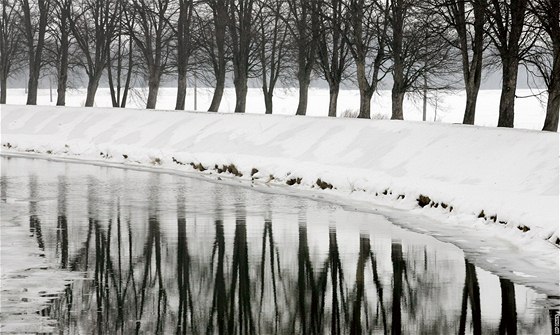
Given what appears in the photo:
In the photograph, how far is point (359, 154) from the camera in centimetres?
3102

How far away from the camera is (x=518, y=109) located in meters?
100

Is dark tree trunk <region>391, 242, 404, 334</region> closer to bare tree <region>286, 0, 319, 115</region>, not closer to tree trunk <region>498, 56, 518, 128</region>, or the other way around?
tree trunk <region>498, 56, 518, 128</region>

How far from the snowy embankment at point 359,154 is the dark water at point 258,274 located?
2600 mm

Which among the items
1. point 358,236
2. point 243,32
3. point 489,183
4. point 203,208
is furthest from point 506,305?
point 243,32

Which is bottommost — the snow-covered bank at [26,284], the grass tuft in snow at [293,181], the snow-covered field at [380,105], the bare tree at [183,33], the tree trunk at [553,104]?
the snow-covered bank at [26,284]

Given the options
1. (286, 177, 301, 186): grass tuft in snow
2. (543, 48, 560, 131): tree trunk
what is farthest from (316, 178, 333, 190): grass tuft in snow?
(543, 48, 560, 131): tree trunk

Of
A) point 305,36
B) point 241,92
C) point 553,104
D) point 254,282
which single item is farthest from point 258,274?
point 241,92

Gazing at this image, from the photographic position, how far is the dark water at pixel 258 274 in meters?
9.54

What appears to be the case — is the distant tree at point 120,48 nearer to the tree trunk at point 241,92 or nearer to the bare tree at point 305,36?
the tree trunk at point 241,92

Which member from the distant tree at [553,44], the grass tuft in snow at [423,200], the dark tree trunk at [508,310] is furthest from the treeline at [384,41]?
the dark tree trunk at [508,310]

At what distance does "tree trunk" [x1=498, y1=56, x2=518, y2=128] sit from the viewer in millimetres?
30547

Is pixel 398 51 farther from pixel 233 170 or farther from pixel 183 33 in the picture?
pixel 183 33

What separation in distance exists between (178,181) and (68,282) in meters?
17.4

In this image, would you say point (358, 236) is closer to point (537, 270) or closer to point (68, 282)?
point (537, 270)
